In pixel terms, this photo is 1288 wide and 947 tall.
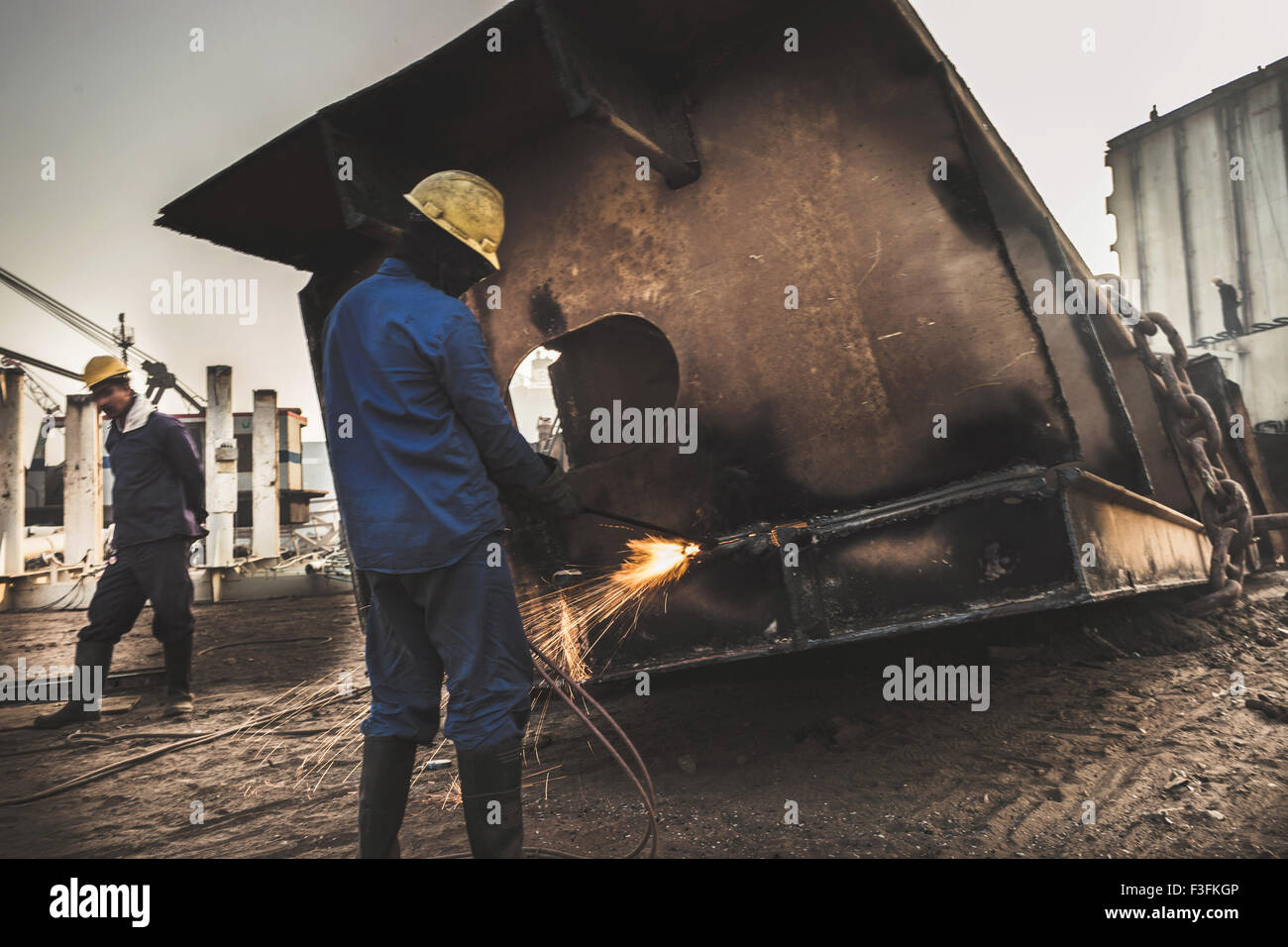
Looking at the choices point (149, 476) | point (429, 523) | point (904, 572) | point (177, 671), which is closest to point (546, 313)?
point (429, 523)

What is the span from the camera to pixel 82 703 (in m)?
3.85

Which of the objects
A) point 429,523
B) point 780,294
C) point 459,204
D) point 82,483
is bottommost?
point 429,523

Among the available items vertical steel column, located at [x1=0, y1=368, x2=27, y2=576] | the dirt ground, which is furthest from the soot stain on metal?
vertical steel column, located at [x1=0, y1=368, x2=27, y2=576]

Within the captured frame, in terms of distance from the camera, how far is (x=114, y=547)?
12.8ft

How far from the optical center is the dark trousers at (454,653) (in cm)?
173

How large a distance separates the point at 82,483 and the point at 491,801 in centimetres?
904

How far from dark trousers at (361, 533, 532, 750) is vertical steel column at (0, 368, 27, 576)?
898 cm

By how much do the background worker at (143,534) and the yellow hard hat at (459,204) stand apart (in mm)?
2742

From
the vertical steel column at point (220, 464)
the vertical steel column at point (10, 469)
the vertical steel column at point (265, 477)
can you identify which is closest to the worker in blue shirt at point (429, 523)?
the vertical steel column at point (220, 464)

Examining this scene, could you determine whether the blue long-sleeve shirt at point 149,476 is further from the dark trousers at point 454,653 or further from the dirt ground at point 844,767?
the dark trousers at point 454,653

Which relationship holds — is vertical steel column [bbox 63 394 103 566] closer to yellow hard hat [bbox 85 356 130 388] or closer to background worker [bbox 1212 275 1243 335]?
yellow hard hat [bbox 85 356 130 388]

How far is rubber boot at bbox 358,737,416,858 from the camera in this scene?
1763mm

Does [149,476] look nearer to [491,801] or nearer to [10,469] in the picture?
[491,801]
